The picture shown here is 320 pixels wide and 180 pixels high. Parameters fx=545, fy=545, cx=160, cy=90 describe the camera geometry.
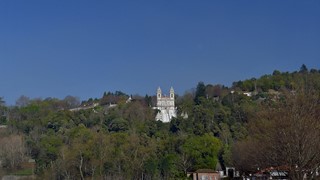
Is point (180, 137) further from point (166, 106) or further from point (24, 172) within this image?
point (166, 106)

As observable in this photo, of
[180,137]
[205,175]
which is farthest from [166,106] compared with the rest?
[205,175]

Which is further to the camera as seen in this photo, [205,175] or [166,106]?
[166,106]

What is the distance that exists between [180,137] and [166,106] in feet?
160

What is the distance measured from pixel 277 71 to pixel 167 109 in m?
25.1

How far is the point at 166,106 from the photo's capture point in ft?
373

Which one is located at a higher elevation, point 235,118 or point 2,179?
point 235,118

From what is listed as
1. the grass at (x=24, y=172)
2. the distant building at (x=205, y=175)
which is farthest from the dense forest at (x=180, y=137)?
the distant building at (x=205, y=175)

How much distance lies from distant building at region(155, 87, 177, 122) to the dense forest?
329 cm

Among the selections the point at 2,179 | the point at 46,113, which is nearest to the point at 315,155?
the point at 2,179

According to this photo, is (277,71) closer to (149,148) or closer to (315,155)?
(149,148)

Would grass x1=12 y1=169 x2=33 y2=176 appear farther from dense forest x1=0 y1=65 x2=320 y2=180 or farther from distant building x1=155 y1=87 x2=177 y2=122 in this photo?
distant building x1=155 y1=87 x2=177 y2=122

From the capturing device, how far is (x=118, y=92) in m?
139

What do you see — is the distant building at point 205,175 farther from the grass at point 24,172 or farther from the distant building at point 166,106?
the distant building at point 166,106

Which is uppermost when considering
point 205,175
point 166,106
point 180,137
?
point 166,106
